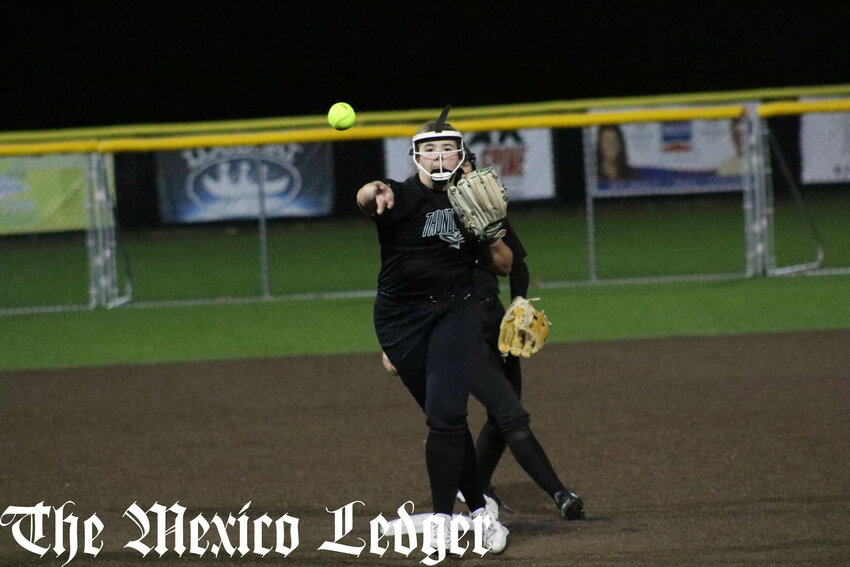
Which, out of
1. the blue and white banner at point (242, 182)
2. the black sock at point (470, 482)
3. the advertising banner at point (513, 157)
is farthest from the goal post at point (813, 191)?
the black sock at point (470, 482)

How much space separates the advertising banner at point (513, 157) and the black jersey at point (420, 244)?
34.1 feet

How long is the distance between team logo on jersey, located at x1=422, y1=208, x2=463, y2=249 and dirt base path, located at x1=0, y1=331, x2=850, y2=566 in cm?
131

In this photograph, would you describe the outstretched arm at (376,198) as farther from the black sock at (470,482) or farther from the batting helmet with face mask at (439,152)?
the black sock at (470,482)

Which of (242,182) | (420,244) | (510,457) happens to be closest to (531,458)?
(420,244)

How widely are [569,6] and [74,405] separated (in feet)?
63.3

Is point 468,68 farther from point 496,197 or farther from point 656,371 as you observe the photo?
point 496,197

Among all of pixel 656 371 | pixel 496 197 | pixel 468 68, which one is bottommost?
pixel 656 371

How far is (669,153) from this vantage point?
593 inches

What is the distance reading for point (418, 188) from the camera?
4871mm

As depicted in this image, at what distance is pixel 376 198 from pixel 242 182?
10119 millimetres

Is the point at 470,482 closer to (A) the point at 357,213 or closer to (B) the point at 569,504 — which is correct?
(B) the point at 569,504

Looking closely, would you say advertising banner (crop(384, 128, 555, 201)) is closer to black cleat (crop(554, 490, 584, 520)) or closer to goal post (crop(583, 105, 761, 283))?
goal post (crop(583, 105, 761, 283))

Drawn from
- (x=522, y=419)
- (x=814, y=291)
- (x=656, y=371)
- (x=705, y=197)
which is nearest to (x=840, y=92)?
(x=705, y=197)

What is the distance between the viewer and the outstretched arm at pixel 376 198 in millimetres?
4543
